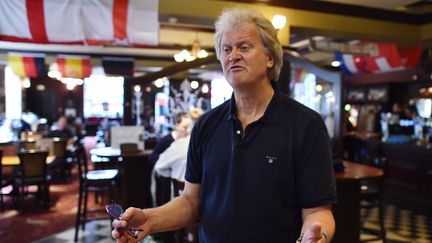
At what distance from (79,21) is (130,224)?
3.81 m

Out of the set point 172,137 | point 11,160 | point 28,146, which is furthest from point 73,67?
point 172,137

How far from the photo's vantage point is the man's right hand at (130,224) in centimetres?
115

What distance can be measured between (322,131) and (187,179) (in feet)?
1.81

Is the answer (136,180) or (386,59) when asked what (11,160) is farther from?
(386,59)

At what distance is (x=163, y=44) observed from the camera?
32.9ft

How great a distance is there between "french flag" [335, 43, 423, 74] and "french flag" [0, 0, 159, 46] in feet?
17.0

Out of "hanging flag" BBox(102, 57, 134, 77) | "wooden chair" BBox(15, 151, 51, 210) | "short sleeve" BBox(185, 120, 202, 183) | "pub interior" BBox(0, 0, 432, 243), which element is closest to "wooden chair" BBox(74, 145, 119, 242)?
"pub interior" BBox(0, 0, 432, 243)

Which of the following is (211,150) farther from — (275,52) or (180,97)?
(180,97)

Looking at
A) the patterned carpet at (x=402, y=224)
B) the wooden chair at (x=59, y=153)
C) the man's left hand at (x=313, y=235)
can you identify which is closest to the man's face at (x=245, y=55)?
the man's left hand at (x=313, y=235)

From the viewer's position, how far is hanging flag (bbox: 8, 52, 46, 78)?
1069 cm

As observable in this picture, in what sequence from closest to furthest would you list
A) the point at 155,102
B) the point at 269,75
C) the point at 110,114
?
the point at 269,75 < the point at 155,102 < the point at 110,114

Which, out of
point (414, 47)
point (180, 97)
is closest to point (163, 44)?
point (180, 97)

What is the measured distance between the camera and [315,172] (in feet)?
3.87

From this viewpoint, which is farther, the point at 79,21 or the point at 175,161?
the point at 79,21
